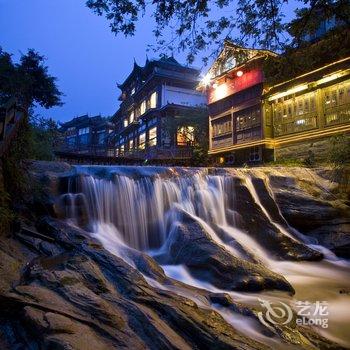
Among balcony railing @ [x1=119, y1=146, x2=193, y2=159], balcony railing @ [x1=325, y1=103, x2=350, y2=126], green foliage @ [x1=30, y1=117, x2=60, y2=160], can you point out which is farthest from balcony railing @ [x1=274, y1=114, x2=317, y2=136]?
green foliage @ [x1=30, y1=117, x2=60, y2=160]

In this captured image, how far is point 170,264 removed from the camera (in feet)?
25.1

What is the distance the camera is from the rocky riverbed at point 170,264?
134 inches

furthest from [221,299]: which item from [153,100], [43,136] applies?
[153,100]

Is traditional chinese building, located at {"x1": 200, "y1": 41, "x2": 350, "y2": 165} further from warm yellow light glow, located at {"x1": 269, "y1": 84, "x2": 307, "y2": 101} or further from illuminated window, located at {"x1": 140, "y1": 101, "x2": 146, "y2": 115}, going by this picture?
illuminated window, located at {"x1": 140, "y1": 101, "x2": 146, "y2": 115}

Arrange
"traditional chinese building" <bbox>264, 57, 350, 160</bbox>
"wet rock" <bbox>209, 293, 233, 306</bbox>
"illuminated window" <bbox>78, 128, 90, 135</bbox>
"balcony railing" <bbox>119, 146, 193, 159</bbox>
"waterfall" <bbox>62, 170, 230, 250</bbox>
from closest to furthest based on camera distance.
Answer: "wet rock" <bbox>209, 293, 233, 306</bbox> < "waterfall" <bbox>62, 170, 230, 250</bbox> < "traditional chinese building" <bbox>264, 57, 350, 160</bbox> < "balcony railing" <bbox>119, 146, 193, 159</bbox> < "illuminated window" <bbox>78, 128, 90, 135</bbox>

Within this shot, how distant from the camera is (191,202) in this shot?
11266mm

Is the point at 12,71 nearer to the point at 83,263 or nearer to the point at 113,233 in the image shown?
the point at 113,233

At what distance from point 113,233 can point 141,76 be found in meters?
33.2

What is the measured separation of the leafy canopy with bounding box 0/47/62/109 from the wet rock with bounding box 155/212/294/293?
1448 centimetres

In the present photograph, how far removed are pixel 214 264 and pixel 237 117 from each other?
17.1 m

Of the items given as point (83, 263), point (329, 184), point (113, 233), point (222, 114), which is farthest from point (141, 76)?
point (83, 263)

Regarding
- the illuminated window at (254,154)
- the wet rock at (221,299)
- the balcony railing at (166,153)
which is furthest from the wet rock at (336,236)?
the balcony railing at (166,153)

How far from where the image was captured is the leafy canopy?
18.7m

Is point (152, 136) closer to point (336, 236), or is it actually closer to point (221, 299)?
point (336, 236)
